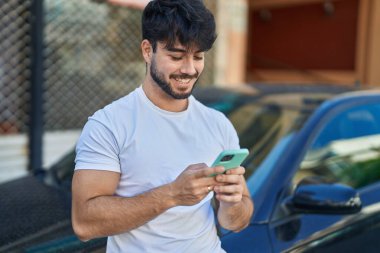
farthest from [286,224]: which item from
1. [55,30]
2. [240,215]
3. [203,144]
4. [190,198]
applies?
[55,30]

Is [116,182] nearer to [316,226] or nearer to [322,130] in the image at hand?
[316,226]

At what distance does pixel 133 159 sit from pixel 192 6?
1.49 ft

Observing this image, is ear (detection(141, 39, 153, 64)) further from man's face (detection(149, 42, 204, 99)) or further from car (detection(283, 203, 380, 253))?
car (detection(283, 203, 380, 253))

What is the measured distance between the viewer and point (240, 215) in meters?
1.56

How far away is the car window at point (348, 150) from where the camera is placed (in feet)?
7.97

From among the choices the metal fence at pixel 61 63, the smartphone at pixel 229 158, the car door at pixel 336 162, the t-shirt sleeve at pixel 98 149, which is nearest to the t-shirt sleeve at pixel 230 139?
the smartphone at pixel 229 158

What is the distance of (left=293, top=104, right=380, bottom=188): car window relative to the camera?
2.43m

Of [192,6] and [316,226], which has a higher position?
[192,6]

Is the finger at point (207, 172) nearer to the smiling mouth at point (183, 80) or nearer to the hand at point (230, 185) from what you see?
the hand at point (230, 185)

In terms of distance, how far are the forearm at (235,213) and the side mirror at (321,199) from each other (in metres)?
0.54

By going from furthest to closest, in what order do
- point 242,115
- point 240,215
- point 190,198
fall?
1. point 242,115
2. point 240,215
3. point 190,198

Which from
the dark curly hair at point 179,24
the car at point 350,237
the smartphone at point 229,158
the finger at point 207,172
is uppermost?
the dark curly hair at point 179,24

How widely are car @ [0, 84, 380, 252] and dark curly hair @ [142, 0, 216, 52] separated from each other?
2.62ft

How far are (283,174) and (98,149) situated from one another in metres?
1.04
